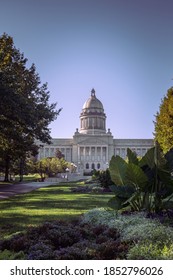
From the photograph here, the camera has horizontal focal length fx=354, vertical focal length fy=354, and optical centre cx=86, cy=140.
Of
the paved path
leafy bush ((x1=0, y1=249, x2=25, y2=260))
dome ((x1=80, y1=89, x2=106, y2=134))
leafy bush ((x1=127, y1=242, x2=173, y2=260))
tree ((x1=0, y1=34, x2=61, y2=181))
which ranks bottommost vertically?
the paved path

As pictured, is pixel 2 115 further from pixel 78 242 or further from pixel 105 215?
pixel 78 242

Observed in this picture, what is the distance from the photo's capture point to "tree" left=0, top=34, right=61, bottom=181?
12.4 metres

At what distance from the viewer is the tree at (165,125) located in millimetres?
20031

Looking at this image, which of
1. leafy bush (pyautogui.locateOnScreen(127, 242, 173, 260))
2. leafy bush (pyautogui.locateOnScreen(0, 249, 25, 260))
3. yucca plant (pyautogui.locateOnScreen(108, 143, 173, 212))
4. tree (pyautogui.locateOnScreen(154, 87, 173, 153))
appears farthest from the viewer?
tree (pyautogui.locateOnScreen(154, 87, 173, 153))

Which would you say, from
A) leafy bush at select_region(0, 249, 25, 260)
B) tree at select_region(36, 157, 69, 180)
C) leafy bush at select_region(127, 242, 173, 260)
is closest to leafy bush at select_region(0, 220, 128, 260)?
leafy bush at select_region(0, 249, 25, 260)

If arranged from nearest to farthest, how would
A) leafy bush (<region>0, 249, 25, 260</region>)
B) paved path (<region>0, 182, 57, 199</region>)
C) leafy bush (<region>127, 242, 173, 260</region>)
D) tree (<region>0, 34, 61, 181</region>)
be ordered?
leafy bush (<region>127, 242, 173, 260</region>)
leafy bush (<region>0, 249, 25, 260</region>)
tree (<region>0, 34, 61, 181</region>)
paved path (<region>0, 182, 57, 199</region>)

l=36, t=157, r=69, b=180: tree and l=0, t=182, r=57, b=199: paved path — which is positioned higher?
l=36, t=157, r=69, b=180: tree

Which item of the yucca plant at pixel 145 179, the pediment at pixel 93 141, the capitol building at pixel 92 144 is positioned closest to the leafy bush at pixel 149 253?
the yucca plant at pixel 145 179

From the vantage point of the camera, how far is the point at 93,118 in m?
84.9

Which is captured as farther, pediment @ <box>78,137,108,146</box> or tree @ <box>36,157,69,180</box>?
pediment @ <box>78,137,108,146</box>

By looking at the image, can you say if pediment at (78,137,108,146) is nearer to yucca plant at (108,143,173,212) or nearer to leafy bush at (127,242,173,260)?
yucca plant at (108,143,173,212)

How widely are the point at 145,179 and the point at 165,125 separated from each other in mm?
15286

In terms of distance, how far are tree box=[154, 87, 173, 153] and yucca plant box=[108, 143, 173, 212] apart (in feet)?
42.9
